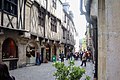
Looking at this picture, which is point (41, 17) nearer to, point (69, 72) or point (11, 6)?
point (11, 6)

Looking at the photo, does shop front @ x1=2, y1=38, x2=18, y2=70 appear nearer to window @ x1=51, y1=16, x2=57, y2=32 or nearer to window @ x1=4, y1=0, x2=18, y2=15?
window @ x1=4, y1=0, x2=18, y2=15

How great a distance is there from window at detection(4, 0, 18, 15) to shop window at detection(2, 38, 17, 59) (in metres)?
2.14

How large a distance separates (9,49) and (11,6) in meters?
3.20

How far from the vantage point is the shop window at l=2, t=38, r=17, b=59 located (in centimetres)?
1872

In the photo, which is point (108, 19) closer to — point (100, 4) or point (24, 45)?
point (100, 4)

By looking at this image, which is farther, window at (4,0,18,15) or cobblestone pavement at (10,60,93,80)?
window at (4,0,18,15)

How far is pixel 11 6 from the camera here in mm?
18766

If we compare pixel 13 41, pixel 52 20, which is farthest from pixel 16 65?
pixel 52 20

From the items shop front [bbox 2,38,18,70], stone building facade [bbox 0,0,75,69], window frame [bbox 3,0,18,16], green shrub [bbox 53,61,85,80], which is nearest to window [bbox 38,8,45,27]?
stone building facade [bbox 0,0,75,69]

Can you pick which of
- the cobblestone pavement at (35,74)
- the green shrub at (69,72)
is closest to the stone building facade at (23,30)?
A: the cobblestone pavement at (35,74)

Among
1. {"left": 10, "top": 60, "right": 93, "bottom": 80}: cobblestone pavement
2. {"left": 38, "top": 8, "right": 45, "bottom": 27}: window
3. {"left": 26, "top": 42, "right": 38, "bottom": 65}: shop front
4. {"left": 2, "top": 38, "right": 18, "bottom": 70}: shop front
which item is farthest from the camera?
{"left": 38, "top": 8, "right": 45, "bottom": 27}: window

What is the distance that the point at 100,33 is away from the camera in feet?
17.1

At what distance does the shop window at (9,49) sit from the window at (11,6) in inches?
84.4

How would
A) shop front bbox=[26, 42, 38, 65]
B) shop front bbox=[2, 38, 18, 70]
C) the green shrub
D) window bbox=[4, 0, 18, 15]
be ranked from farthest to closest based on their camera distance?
shop front bbox=[26, 42, 38, 65] → shop front bbox=[2, 38, 18, 70] → window bbox=[4, 0, 18, 15] → the green shrub
